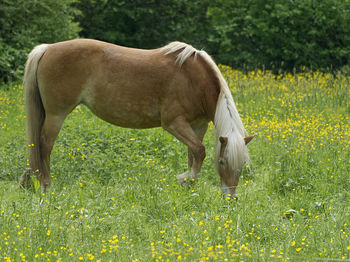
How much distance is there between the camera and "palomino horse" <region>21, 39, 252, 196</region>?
5883 millimetres

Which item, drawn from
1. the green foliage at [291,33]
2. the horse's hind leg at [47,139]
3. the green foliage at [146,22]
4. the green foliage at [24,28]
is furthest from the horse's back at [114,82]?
the green foliage at [146,22]

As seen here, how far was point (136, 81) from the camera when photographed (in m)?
5.98

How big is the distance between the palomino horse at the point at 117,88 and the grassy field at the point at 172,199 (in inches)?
22.8

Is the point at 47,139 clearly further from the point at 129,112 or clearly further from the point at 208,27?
the point at 208,27

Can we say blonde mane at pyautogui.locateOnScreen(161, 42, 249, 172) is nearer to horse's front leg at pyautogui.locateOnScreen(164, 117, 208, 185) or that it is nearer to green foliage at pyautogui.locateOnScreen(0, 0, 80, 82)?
horse's front leg at pyautogui.locateOnScreen(164, 117, 208, 185)

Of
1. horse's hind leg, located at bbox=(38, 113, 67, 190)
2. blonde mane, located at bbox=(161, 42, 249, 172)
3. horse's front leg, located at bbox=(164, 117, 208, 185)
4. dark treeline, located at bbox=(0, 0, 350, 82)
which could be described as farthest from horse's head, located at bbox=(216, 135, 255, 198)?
dark treeline, located at bbox=(0, 0, 350, 82)

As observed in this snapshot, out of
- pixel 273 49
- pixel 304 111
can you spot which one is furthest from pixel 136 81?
pixel 273 49

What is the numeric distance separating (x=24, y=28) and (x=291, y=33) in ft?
25.9

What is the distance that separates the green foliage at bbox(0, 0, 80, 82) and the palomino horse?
18.9ft

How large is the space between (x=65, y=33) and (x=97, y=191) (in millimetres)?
8254

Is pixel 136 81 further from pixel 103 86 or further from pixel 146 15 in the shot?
pixel 146 15

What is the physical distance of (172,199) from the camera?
505 cm

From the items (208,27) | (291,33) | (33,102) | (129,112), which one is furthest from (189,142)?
(208,27)

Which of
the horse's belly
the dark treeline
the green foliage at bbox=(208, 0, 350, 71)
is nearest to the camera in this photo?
the horse's belly
